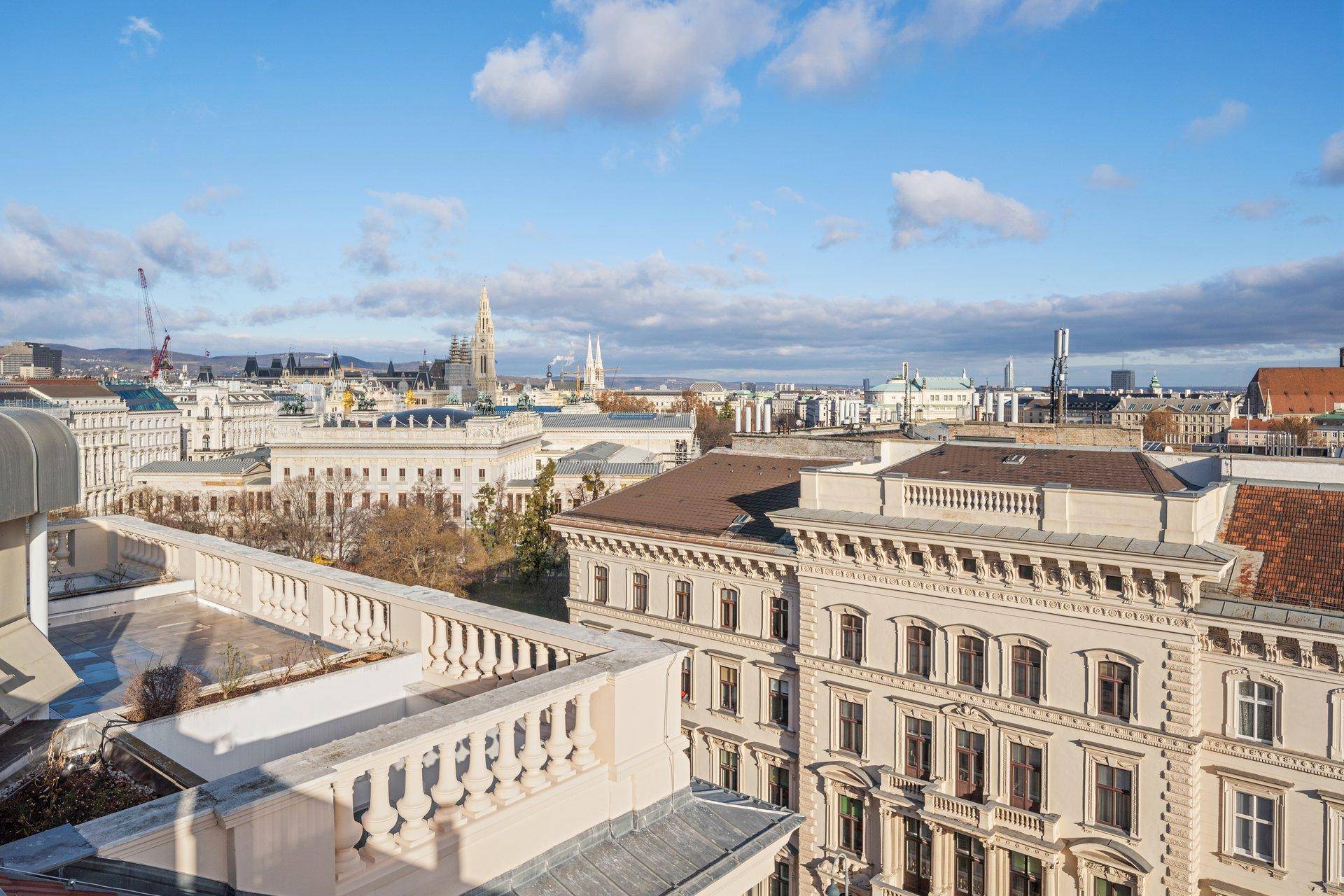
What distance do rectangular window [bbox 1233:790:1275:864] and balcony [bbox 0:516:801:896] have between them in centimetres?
1594

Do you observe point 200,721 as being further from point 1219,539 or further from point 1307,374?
point 1307,374

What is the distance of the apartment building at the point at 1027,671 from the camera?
17188 mm

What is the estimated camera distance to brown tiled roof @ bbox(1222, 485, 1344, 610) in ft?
58.0

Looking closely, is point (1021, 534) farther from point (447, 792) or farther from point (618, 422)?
point (618, 422)

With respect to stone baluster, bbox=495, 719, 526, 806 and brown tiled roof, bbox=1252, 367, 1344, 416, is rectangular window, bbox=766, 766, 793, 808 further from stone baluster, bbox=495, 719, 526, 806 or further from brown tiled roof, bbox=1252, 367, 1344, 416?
brown tiled roof, bbox=1252, 367, 1344, 416

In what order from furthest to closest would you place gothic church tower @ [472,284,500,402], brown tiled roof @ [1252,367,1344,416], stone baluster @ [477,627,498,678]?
gothic church tower @ [472,284,500,402]
brown tiled roof @ [1252,367,1344,416]
stone baluster @ [477,627,498,678]

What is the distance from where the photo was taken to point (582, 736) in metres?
5.48

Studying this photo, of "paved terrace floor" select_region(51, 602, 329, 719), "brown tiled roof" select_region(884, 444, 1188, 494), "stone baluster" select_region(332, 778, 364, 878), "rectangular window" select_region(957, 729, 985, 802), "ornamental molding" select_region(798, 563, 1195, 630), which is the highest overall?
"brown tiled roof" select_region(884, 444, 1188, 494)

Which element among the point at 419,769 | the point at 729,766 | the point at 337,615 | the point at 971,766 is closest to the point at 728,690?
the point at 729,766

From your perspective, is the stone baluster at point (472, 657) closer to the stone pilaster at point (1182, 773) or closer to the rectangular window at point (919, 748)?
the stone pilaster at point (1182, 773)

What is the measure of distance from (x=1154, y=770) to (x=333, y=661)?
17.3 metres

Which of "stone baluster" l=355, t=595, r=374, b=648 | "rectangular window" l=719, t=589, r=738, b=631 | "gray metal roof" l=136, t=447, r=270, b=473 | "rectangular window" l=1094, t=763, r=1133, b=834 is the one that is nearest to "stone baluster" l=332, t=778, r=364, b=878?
"stone baluster" l=355, t=595, r=374, b=648

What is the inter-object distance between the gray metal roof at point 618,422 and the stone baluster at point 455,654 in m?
97.2

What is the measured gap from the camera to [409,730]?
189 inches
